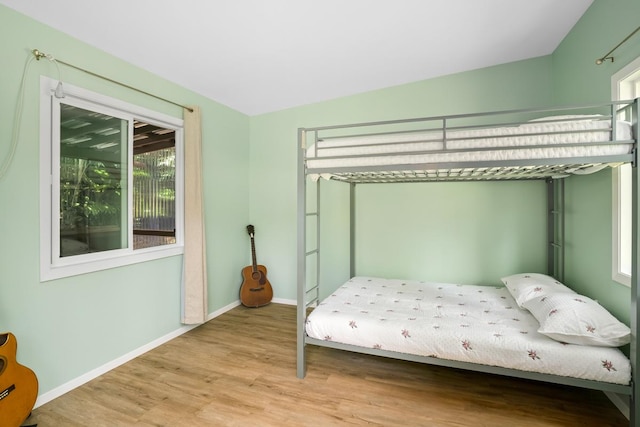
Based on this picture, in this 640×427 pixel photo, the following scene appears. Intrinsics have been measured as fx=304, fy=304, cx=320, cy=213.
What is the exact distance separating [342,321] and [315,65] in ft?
7.58

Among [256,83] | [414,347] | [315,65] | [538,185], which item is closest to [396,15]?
[315,65]

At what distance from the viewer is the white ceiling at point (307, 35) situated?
6.74ft

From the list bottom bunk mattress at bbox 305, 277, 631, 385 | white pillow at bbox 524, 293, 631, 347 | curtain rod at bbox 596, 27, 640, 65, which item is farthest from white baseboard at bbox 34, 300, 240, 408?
curtain rod at bbox 596, 27, 640, 65

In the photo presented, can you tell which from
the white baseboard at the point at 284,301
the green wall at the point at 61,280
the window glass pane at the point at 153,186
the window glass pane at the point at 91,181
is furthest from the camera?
the white baseboard at the point at 284,301

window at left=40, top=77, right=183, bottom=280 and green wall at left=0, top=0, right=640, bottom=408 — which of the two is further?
window at left=40, top=77, right=183, bottom=280

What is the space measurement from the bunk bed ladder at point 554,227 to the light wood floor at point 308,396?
114 cm

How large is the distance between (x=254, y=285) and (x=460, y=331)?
2.52m

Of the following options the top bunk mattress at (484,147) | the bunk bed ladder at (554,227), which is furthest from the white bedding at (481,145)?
the bunk bed ladder at (554,227)

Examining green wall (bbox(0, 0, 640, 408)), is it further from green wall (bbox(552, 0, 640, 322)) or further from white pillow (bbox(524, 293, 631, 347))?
white pillow (bbox(524, 293, 631, 347))

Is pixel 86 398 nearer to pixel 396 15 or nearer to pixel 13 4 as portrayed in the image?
pixel 13 4

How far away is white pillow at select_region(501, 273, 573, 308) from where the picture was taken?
2253mm

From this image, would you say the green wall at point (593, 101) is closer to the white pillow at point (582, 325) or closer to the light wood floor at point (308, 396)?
the white pillow at point (582, 325)

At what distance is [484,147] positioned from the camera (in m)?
1.86

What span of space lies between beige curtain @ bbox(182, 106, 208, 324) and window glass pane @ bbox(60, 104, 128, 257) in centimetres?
55
